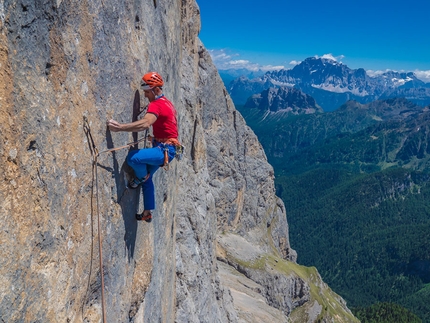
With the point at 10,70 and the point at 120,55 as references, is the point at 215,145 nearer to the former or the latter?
the point at 120,55

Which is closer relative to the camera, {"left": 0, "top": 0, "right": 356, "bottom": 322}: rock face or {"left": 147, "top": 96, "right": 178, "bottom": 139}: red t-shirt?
{"left": 0, "top": 0, "right": 356, "bottom": 322}: rock face

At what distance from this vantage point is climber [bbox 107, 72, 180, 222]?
1220cm

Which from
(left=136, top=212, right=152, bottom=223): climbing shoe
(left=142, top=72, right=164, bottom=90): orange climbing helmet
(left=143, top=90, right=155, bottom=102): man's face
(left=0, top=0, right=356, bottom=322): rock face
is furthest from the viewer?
(left=136, top=212, right=152, bottom=223): climbing shoe

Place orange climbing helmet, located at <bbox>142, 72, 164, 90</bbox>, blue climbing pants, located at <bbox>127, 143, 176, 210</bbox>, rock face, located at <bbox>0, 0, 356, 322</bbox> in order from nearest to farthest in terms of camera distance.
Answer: rock face, located at <bbox>0, 0, 356, 322</bbox> < blue climbing pants, located at <bbox>127, 143, 176, 210</bbox> < orange climbing helmet, located at <bbox>142, 72, 164, 90</bbox>

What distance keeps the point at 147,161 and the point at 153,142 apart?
4.71ft

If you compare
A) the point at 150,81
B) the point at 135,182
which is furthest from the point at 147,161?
the point at 150,81

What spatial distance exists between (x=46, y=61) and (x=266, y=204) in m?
92.3

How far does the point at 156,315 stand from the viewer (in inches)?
646

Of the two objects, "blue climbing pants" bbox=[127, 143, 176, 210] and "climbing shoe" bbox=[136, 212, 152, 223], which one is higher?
"blue climbing pants" bbox=[127, 143, 176, 210]

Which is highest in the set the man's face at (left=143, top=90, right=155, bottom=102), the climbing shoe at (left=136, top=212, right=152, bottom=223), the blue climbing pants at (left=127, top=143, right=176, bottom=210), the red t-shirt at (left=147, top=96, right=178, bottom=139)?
the man's face at (left=143, top=90, right=155, bottom=102)

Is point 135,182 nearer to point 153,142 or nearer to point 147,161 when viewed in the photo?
point 147,161

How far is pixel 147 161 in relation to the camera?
12.3m

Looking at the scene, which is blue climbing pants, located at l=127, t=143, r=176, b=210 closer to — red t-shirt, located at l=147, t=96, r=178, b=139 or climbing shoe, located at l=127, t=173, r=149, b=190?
climbing shoe, located at l=127, t=173, r=149, b=190

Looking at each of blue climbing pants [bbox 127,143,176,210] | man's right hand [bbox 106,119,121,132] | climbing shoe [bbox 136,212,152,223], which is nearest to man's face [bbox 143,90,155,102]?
blue climbing pants [bbox 127,143,176,210]
